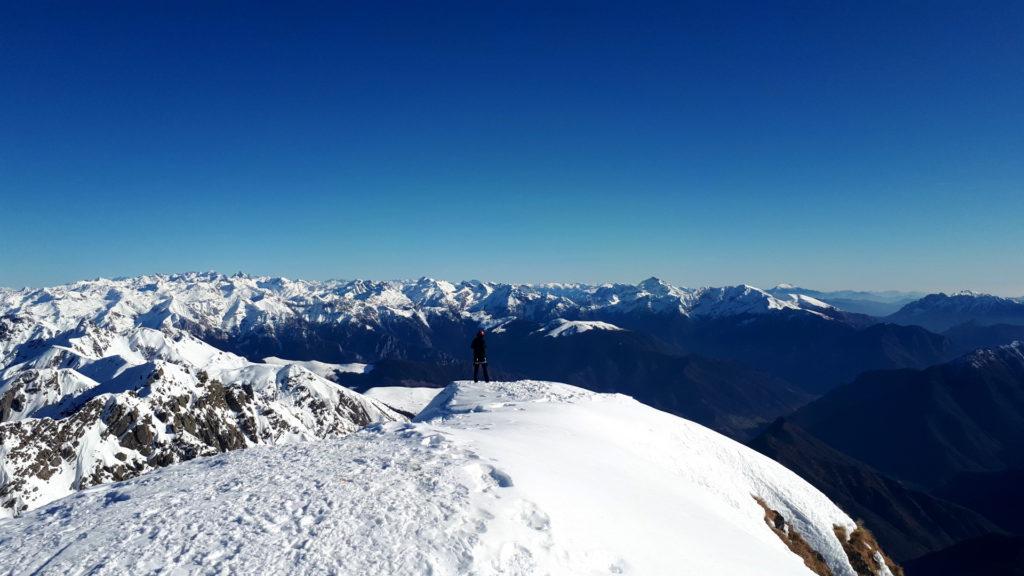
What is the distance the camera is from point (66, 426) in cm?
16400

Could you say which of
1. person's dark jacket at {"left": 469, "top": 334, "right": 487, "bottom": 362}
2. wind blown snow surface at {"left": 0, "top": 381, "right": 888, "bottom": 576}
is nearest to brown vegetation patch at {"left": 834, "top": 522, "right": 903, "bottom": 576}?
wind blown snow surface at {"left": 0, "top": 381, "right": 888, "bottom": 576}

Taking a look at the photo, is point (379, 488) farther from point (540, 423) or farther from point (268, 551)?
point (540, 423)

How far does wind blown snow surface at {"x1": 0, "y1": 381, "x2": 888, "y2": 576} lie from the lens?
11.5m

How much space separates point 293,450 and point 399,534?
9.79 metres

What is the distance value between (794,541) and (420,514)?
20326mm

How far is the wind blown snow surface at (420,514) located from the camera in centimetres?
1146

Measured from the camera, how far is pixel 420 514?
1302 centimetres

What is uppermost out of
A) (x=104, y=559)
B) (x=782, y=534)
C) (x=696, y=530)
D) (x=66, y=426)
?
(x=104, y=559)

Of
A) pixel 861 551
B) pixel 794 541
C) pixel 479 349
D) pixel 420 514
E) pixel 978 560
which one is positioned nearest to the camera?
pixel 420 514

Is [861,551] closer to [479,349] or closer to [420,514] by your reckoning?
[479,349]

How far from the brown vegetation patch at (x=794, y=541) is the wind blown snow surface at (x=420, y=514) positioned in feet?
3.20

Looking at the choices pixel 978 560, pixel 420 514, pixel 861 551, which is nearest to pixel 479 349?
pixel 420 514

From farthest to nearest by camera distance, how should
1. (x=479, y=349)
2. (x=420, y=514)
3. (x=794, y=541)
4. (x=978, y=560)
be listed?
1. (x=978, y=560)
2. (x=479, y=349)
3. (x=794, y=541)
4. (x=420, y=514)

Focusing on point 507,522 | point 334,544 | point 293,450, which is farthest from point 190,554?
point 293,450
